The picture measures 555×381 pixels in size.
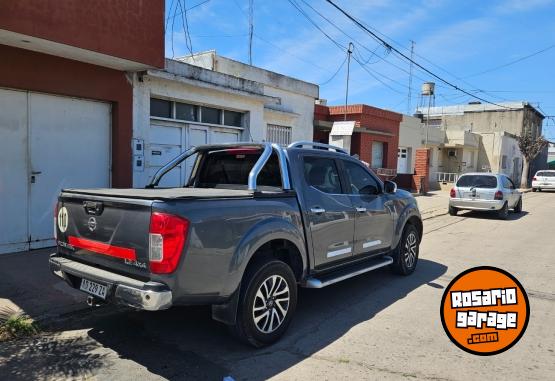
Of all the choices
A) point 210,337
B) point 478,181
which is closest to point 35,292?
point 210,337

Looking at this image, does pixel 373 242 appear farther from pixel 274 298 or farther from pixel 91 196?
pixel 91 196

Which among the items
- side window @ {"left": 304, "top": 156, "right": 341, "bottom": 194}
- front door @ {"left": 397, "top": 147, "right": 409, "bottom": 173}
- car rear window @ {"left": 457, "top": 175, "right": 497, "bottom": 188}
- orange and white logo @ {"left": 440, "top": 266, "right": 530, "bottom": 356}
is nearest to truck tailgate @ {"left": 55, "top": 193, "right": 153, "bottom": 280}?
side window @ {"left": 304, "top": 156, "right": 341, "bottom": 194}

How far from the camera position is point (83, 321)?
182 inches

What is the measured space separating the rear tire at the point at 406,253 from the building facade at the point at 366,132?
35.4 ft

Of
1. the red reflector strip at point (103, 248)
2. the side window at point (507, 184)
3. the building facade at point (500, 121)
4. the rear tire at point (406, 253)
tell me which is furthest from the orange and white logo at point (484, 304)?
the building facade at point (500, 121)

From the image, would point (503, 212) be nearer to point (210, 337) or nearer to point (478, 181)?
point (478, 181)

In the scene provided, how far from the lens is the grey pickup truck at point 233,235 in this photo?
3.35 meters

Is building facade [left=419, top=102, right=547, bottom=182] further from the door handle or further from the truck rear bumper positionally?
the truck rear bumper

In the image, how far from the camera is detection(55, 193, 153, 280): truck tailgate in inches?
134

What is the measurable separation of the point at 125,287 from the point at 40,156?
15.9ft

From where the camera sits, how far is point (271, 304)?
4.09 metres

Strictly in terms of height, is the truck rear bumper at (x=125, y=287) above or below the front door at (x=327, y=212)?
below

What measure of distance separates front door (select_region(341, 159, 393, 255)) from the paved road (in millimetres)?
664

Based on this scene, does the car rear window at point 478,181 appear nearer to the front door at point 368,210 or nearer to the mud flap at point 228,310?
the front door at point 368,210
